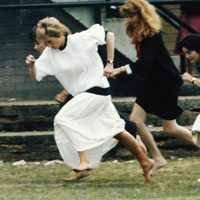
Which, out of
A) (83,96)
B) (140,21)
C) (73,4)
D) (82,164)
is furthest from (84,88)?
(73,4)

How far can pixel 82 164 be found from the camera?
12.1 meters

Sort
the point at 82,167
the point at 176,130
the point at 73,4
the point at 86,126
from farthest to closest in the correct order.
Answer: the point at 73,4 → the point at 176,130 → the point at 86,126 → the point at 82,167

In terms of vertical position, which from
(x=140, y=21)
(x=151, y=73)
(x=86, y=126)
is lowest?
(x=86, y=126)

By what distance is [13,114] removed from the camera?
1441cm

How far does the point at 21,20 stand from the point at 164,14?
1685 millimetres

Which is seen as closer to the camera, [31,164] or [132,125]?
[132,125]

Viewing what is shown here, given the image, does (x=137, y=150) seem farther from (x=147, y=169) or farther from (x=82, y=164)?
(x=82, y=164)

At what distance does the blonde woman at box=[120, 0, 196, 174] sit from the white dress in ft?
1.00

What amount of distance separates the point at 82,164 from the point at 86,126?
0.39 m

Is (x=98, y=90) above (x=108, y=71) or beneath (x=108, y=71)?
beneath

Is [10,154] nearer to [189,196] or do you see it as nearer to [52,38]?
[52,38]

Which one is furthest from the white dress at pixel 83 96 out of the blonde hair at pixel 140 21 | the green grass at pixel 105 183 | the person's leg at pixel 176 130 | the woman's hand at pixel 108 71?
the person's leg at pixel 176 130

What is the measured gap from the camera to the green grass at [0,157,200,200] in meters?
11.2

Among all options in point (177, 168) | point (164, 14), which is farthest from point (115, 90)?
point (177, 168)
